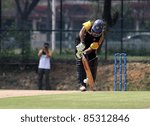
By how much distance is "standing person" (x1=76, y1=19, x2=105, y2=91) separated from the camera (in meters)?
20.0

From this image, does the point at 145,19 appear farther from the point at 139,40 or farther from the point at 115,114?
the point at 115,114

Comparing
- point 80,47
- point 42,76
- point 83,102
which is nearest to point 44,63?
point 42,76

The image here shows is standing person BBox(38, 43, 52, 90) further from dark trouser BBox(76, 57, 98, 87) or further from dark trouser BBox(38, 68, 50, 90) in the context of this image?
dark trouser BBox(76, 57, 98, 87)

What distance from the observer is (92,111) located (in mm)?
13312

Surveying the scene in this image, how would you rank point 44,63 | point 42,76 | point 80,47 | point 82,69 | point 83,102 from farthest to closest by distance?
point 42,76 < point 44,63 < point 82,69 < point 80,47 < point 83,102

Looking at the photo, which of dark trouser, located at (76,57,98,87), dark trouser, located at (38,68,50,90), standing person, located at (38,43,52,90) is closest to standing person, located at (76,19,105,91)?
dark trouser, located at (76,57,98,87)

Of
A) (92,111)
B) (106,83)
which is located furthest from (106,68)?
(92,111)

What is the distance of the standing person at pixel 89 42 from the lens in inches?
787

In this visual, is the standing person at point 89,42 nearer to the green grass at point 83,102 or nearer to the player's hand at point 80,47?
the player's hand at point 80,47

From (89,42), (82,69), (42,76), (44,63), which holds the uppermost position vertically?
(89,42)

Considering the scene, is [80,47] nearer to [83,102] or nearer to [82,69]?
[82,69]

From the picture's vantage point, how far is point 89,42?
20.6 meters

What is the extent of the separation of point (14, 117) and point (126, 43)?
20.3 metres

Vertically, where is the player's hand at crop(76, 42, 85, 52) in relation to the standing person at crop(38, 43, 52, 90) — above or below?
above
